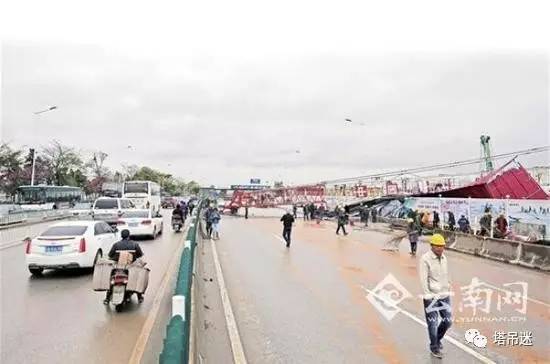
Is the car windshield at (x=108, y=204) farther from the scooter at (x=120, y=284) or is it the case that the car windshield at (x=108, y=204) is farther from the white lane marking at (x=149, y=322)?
the scooter at (x=120, y=284)

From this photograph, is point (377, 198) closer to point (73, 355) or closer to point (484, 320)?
point (484, 320)

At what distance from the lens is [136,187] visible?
41094 mm

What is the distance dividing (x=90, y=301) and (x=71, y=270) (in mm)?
4035

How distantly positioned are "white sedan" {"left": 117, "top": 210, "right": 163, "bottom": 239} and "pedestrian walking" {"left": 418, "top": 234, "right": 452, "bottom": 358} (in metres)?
17.1

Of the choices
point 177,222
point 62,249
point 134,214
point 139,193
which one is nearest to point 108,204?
point 177,222

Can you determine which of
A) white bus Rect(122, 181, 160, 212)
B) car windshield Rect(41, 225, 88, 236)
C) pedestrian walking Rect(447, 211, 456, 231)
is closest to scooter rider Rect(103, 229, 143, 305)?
car windshield Rect(41, 225, 88, 236)

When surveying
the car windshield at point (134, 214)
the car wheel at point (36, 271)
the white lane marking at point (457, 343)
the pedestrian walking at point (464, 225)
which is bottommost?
the white lane marking at point (457, 343)

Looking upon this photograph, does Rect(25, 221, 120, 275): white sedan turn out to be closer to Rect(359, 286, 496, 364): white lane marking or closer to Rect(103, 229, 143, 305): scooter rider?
Rect(103, 229, 143, 305): scooter rider

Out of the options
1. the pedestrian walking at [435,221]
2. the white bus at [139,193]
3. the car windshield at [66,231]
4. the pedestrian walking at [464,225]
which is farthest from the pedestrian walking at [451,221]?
the white bus at [139,193]

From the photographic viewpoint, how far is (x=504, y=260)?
1678cm

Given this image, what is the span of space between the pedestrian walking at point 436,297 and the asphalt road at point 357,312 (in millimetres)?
294

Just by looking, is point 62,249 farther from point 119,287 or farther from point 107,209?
point 107,209

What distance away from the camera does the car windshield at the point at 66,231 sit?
12.1m

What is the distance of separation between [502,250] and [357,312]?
1089 cm
